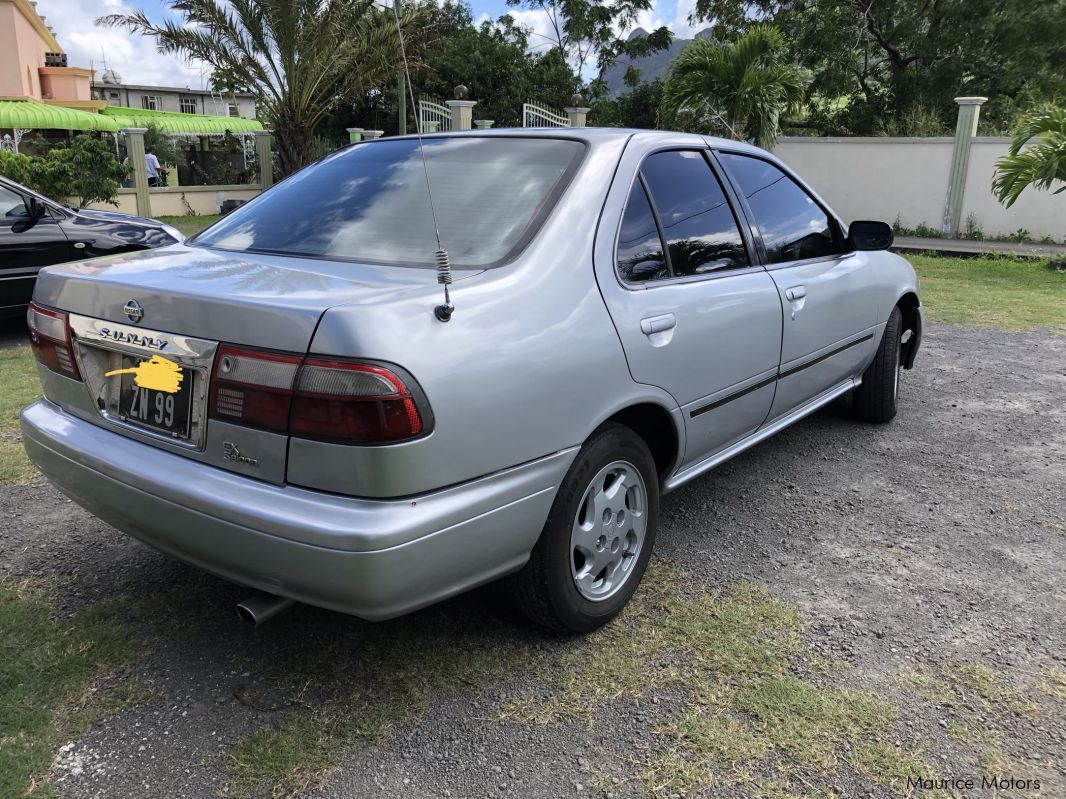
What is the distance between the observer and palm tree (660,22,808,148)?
14.5 metres

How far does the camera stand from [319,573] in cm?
201

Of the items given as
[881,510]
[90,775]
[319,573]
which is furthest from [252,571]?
[881,510]

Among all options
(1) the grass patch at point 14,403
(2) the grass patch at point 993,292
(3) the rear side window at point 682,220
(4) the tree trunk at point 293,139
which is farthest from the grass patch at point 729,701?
(4) the tree trunk at point 293,139

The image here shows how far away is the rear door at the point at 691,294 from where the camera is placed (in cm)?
267

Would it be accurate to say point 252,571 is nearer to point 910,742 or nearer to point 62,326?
point 62,326

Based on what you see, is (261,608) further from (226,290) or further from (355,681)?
(226,290)

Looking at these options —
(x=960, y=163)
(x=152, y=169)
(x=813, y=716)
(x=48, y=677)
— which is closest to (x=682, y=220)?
(x=813, y=716)

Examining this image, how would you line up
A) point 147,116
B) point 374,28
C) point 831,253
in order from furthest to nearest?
point 147,116, point 374,28, point 831,253

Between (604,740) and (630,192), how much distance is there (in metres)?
1.72

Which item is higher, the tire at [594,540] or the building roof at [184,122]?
the building roof at [184,122]

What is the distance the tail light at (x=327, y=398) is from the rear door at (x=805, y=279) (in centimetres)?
205

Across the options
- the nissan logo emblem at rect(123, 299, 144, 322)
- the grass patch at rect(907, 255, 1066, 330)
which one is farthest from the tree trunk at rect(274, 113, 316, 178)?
the nissan logo emblem at rect(123, 299, 144, 322)

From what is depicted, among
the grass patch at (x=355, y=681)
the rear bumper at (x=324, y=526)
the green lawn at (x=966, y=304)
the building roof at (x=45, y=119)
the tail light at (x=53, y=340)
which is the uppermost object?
the building roof at (x=45, y=119)

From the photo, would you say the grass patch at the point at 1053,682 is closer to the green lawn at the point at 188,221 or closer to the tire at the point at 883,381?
the tire at the point at 883,381
